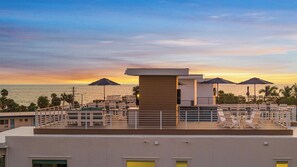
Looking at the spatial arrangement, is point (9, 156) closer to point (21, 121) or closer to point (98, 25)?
point (98, 25)

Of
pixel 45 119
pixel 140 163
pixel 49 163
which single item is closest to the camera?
pixel 140 163

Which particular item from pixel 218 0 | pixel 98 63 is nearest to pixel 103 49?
pixel 98 63

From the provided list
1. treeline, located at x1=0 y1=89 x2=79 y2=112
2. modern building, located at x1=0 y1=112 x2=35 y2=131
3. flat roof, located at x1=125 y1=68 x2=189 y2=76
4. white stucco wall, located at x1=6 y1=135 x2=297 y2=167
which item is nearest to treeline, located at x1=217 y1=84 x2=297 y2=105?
flat roof, located at x1=125 y1=68 x2=189 y2=76

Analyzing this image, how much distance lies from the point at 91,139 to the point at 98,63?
28.5 metres

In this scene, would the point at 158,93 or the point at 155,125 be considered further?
the point at 158,93

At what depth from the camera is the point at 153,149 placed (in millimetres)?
14969

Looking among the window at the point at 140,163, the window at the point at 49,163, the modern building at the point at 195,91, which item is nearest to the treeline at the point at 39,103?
the modern building at the point at 195,91

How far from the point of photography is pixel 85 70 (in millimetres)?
45500

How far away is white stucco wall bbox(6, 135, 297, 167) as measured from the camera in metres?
14.8

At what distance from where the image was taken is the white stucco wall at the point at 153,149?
584 inches

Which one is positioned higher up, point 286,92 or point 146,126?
point 286,92

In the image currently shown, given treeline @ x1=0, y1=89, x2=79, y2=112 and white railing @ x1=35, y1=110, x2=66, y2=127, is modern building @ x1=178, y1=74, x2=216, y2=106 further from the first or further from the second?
treeline @ x1=0, y1=89, x2=79, y2=112

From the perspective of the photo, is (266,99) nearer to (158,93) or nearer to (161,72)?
(158,93)

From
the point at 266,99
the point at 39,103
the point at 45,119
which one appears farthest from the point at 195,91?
the point at 39,103
